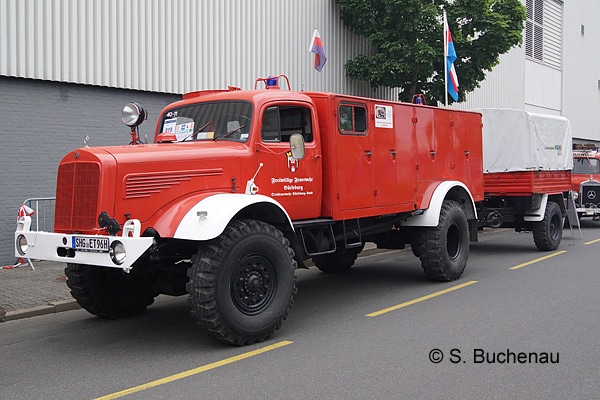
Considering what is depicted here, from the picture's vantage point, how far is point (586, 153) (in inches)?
774

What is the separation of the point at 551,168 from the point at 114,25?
9864 millimetres

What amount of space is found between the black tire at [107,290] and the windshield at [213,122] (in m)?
1.77

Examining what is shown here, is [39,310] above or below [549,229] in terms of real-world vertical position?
below

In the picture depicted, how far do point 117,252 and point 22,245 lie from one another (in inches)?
56.4

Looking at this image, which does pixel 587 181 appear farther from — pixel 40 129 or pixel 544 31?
pixel 40 129

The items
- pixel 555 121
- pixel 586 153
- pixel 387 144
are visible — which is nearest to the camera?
pixel 387 144

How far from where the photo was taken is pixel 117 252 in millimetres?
5590

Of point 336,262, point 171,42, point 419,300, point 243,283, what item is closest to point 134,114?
point 243,283

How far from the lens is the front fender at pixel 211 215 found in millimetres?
5727

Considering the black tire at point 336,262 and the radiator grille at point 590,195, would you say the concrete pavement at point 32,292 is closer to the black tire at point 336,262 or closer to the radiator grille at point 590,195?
the black tire at point 336,262

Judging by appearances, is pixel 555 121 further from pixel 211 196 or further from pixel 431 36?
pixel 211 196

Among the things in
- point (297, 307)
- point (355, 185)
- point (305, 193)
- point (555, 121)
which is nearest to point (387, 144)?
point (355, 185)

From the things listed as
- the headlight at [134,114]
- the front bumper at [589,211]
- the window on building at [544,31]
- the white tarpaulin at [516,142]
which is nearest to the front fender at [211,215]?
the headlight at [134,114]

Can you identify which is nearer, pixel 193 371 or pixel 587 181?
pixel 193 371
